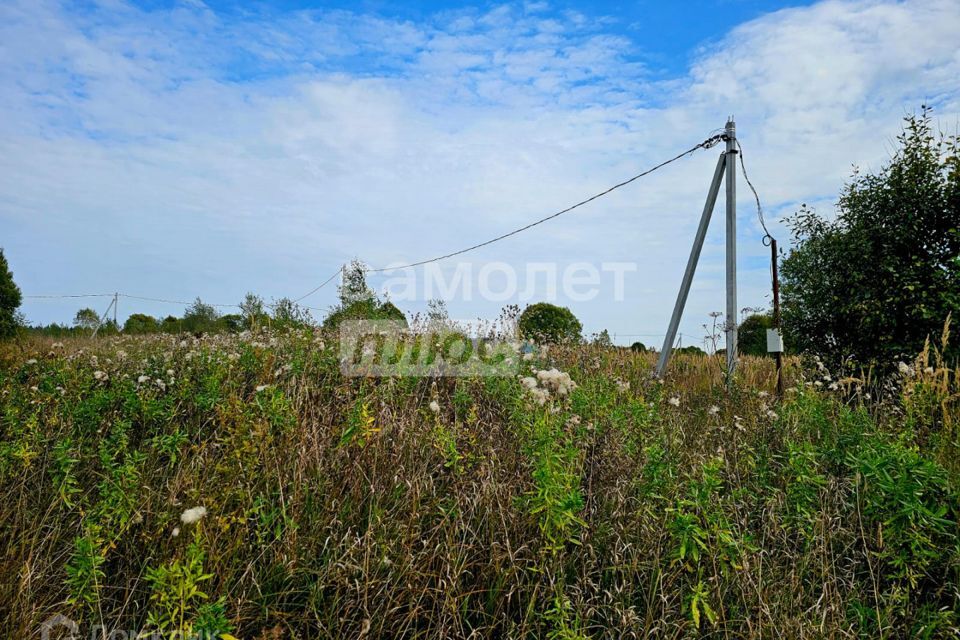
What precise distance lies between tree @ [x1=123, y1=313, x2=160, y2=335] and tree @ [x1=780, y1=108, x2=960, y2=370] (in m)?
15.3

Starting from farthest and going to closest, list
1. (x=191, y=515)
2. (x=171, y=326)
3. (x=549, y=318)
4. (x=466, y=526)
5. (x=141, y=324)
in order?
1. (x=141, y=324)
2. (x=171, y=326)
3. (x=549, y=318)
4. (x=466, y=526)
5. (x=191, y=515)

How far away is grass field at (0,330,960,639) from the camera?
2594 mm

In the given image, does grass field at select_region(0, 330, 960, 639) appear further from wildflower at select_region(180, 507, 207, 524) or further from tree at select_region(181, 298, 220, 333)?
tree at select_region(181, 298, 220, 333)

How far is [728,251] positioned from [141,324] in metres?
16.2

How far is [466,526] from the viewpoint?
292cm

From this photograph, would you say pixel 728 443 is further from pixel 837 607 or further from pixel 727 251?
pixel 727 251

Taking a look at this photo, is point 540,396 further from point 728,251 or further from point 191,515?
point 728,251

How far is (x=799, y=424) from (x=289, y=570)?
12.5 ft

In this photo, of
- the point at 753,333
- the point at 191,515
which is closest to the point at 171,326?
the point at 191,515

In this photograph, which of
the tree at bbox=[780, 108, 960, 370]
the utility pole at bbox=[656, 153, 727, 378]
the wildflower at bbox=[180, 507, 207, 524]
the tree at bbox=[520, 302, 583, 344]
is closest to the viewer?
the wildflower at bbox=[180, 507, 207, 524]

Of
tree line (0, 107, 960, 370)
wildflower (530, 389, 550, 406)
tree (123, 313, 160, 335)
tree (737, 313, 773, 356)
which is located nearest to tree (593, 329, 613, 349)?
tree line (0, 107, 960, 370)

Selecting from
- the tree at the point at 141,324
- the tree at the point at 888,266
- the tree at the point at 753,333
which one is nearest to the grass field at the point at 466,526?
the tree at the point at 888,266

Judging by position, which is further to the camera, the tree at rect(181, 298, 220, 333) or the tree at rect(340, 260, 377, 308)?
the tree at rect(181, 298, 220, 333)

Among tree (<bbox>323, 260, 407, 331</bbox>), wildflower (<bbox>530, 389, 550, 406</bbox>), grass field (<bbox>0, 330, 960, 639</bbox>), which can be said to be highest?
tree (<bbox>323, 260, 407, 331</bbox>)
